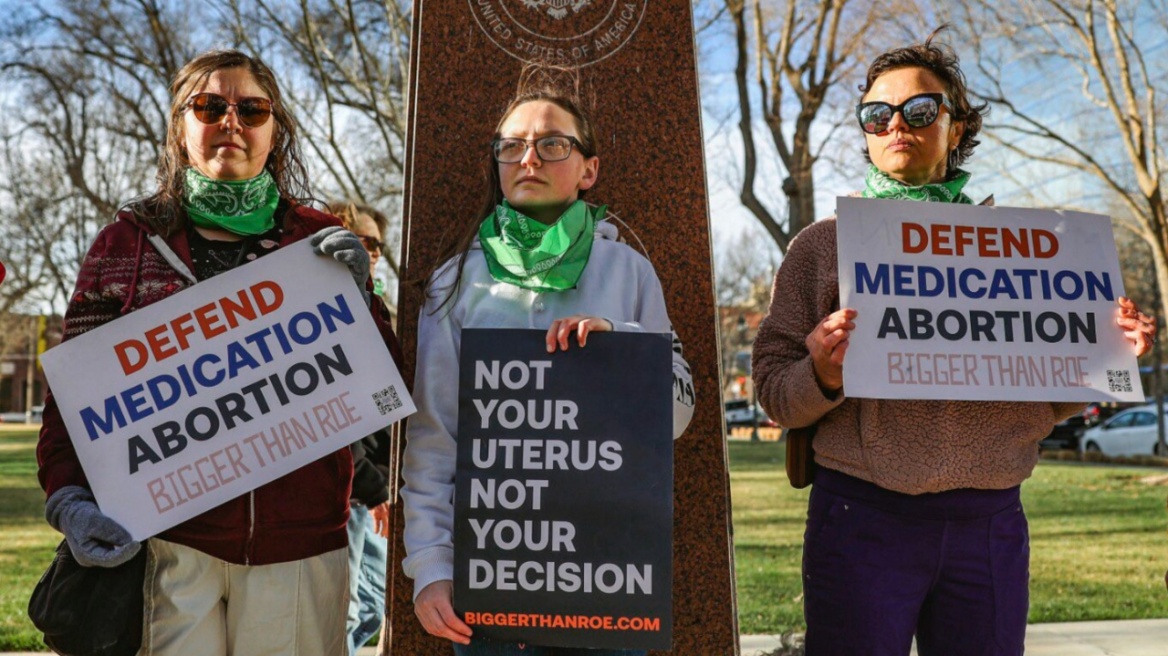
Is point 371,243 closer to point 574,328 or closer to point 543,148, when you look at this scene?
point 543,148

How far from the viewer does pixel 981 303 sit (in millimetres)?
2818

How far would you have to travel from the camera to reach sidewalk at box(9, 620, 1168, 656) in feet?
17.8

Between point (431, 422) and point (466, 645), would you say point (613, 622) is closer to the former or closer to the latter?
point (466, 645)

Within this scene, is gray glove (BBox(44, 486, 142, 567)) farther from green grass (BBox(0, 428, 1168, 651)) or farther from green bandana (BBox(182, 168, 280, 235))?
green grass (BBox(0, 428, 1168, 651))

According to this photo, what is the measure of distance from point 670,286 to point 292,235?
4.06ft

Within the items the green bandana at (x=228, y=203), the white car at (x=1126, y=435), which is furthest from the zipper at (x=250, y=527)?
the white car at (x=1126, y=435)

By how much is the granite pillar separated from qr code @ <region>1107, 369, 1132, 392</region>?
3.64 feet

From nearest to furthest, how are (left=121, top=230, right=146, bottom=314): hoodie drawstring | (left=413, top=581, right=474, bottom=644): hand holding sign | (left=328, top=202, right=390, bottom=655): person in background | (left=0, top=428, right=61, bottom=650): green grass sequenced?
(left=413, top=581, right=474, bottom=644): hand holding sign < (left=121, top=230, right=146, bottom=314): hoodie drawstring < (left=328, top=202, right=390, bottom=655): person in background < (left=0, top=428, right=61, bottom=650): green grass

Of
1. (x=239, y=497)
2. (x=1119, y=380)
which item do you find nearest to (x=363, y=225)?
(x=239, y=497)

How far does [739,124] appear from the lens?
12305 mm

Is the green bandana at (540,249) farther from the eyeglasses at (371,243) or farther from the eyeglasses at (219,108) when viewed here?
the eyeglasses at (371,243)

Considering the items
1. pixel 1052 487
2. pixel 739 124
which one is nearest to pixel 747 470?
pixel 1052 487

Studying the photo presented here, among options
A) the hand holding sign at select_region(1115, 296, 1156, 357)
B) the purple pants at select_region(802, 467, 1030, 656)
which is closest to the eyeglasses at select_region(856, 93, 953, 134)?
the hand holding sign at select_region(1115, 296, 1156, 357)

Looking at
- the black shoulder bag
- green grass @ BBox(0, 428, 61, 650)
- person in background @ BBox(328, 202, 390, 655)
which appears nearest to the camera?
the black shoulder bag
